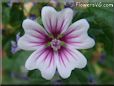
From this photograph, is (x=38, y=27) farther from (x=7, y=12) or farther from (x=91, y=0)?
(x=7, y=12)

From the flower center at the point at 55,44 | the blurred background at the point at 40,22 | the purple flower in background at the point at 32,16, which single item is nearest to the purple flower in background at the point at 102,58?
the blurred background at the point at 40,22

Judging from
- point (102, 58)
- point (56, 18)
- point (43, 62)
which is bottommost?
point (102, 58)

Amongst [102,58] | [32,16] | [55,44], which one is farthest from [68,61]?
[102,58]

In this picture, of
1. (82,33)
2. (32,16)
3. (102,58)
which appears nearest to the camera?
(82,33)

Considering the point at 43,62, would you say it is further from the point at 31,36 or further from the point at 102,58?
the point at 102,58

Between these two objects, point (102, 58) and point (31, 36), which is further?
point (102, 58)

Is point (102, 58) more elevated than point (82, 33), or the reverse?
point (82, 33)

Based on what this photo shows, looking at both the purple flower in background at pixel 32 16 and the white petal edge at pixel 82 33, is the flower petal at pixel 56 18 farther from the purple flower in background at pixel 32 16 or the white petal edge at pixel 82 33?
the purple flower in background at pixel 32 16
